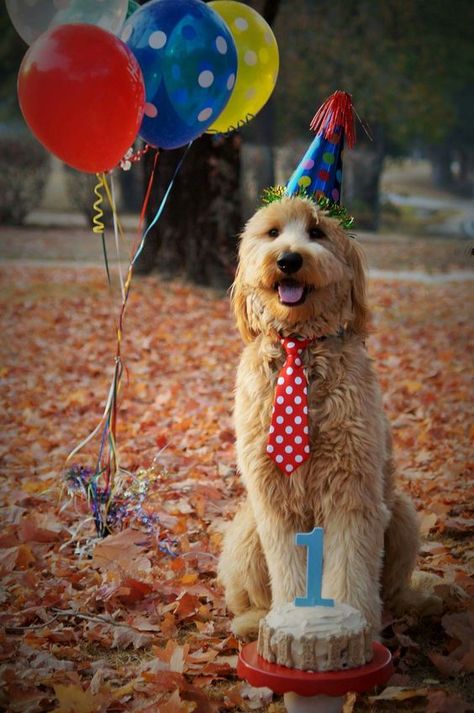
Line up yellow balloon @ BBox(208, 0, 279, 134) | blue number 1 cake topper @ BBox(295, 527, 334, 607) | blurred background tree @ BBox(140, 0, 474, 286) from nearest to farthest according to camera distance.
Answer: blue number 1 cake topper @ BBox(295, 527, 334, 607), yellow balloon @ BBox(208, 0, 279, 134), blurred background tree @ BBox(140, 0, 474, 286)

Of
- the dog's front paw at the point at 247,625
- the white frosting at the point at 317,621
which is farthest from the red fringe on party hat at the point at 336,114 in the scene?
the dog's front paw at the point at 247,625

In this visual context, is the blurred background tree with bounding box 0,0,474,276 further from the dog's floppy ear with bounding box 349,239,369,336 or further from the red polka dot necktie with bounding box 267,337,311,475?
the red polka dot necktie with bounding box 267,337,311,475

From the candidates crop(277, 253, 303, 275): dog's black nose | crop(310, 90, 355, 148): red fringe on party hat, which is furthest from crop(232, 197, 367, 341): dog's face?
crop(310, 90, 355, 148): red fringe on party hat

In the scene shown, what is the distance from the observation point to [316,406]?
3434 mm

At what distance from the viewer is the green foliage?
2267 cm

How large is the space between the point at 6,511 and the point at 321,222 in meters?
2.97

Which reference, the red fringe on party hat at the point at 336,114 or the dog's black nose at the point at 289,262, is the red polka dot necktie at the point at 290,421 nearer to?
the dog's black nose at the point at 289,262

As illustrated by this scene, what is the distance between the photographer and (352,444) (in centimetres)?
338

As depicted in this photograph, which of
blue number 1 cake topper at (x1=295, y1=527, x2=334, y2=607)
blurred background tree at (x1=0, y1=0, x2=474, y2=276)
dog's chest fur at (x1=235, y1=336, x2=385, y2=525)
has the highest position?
blurred background tree at (x1=0, y1=0, x2=474, y2=276)

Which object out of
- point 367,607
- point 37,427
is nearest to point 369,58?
point 37,427

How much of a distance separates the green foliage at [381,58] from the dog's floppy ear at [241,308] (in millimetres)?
20012

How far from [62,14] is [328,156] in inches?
67.9

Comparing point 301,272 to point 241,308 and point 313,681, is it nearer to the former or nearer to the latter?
point 241,308

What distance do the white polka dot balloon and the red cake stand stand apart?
283 cm
